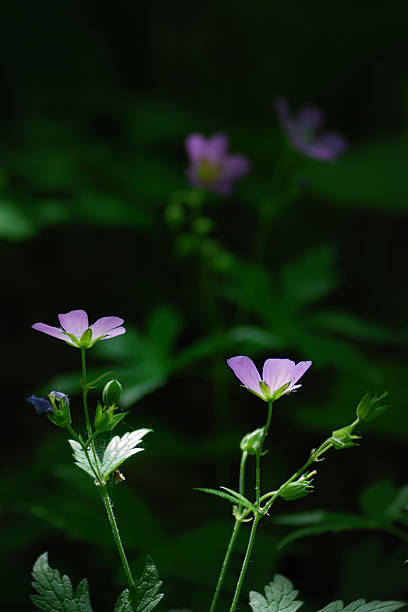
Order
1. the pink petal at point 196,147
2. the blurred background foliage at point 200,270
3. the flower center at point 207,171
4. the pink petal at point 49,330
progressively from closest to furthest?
the pink petal at point 49,330
the blurred background foliage at point 200,270
the pink petal at point 196,147
the flower center at point 207,171

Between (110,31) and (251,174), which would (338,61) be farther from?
(110,31)

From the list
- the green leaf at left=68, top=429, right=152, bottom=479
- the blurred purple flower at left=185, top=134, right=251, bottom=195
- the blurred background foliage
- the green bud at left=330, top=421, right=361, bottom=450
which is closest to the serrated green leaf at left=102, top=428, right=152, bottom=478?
the green leaf at left=68, top=429, right=152, bottom=479

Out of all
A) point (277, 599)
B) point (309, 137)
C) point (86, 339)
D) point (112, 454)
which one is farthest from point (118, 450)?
point (309, 137)

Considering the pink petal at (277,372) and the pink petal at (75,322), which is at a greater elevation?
the pink petal at (75,322)

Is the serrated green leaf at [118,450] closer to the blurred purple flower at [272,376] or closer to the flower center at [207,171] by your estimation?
the blurred purple flower at [272,376]

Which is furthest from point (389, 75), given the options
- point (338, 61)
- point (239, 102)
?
point (239, 102)

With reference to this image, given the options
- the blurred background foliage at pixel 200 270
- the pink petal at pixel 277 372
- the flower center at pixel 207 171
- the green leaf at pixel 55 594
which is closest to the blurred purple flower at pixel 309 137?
the blurred background foliage at pixel 200 270

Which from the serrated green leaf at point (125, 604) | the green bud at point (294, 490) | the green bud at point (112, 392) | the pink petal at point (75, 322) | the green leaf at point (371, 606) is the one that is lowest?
the green leaf at point (371, 606)
